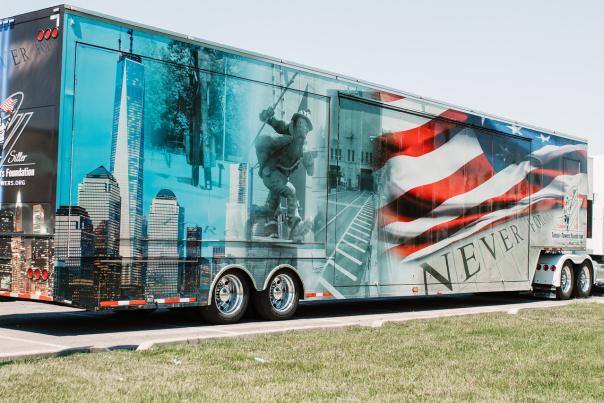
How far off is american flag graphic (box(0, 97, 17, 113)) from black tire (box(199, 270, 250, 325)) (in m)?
3.79

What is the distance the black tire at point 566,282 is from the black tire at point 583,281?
23 cm

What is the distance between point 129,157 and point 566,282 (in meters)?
13.1

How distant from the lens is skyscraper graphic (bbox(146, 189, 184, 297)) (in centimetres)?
1141

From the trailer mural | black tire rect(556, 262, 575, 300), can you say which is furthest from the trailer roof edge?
black tire rect(556, 262, 575, 300)

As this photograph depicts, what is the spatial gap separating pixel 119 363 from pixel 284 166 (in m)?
5.84

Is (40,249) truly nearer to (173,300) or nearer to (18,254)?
(18,254)

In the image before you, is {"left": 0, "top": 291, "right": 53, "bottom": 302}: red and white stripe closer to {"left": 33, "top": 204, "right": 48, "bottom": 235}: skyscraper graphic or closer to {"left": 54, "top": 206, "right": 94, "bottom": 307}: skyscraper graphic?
{"left": 54, "top": 206, "right": 94, "bottom": 307}: skyscraper graphic

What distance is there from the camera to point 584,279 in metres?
21.3

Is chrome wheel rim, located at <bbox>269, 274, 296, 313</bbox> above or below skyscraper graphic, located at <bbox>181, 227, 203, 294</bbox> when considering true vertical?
below

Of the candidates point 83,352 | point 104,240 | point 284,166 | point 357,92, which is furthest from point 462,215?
point 83,352

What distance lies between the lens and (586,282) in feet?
70.1

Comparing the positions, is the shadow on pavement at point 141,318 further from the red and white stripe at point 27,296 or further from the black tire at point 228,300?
the red and white stripe at point 27,296

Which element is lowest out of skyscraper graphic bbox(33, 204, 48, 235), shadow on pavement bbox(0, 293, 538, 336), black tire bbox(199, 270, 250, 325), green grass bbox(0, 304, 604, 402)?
green grass bbox(0, 304, 604, 402)

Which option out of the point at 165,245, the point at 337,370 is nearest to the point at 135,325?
the point at 165,245
